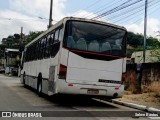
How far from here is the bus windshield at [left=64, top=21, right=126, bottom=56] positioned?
1354 cm

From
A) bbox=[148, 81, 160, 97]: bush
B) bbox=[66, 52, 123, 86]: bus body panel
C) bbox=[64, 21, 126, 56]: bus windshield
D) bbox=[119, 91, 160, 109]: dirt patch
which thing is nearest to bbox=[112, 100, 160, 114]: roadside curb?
bbox=[119, 91, 160, 109]: dirt patch

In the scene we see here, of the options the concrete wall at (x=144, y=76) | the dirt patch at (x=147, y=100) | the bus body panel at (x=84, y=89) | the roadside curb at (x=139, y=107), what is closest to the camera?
the roadside curb at (x=139, y=107)

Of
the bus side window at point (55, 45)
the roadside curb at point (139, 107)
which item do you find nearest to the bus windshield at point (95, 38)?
the bus side window at point (55, 45)

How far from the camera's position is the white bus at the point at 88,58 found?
13.4 metres

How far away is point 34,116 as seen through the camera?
1057 centimetres

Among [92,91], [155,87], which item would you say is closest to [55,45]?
[92,91]

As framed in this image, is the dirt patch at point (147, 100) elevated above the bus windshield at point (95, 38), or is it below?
below

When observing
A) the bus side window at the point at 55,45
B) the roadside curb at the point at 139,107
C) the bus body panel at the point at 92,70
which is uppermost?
the bus side window at the point at 55,45

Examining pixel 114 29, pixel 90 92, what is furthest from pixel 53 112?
pixel 114 29

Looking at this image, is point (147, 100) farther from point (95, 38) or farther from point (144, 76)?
point (144, 76)

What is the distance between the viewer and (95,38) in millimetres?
13891

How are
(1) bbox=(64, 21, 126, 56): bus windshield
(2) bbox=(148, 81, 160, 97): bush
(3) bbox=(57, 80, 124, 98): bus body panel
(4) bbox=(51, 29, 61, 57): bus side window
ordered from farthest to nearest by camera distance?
1. (2) bbox=(148, 81, 160, 97): bush
2. (4) bbox=(51, 29, 61, 57): bus side window
3. (1) bbox=(64, 21, 126, 56): bus windshield
4. (3) bbox=(57, 80, 124, 98): bus body panel

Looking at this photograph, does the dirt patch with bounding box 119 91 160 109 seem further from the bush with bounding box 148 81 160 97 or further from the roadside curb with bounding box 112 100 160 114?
the roadside curb with bounding box 112 100 160 114

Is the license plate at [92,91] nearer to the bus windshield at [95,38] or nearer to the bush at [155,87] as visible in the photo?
the bus windshield at [95,38]
